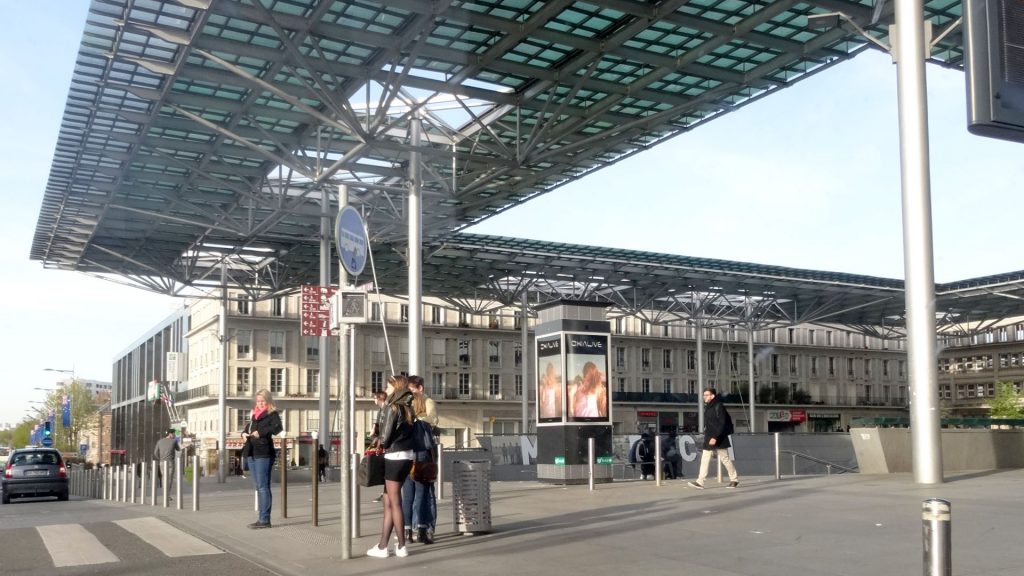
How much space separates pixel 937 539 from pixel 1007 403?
90770 mm

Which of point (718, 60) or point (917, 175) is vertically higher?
point (718, 60)

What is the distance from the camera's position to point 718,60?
25.4m

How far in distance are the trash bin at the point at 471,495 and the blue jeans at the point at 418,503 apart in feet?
1.18

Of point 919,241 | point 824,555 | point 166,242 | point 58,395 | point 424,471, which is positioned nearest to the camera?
point 824,555

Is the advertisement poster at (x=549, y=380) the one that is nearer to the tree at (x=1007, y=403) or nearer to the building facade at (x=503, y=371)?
the building facade at (x=503, y=371)

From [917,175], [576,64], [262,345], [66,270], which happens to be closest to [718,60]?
[576,64]

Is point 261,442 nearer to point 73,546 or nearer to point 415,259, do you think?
point 73,546

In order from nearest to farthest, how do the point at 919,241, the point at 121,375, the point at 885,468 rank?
the point at 919,241
the point at 885,468
the point at 121,375

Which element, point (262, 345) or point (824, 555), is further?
point (262, 345)

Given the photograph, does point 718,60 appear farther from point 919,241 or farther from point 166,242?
point 166,242

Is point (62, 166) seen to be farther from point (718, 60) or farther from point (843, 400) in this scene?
point (843, 400)

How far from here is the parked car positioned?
30.7 metres

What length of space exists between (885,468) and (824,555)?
11487 mm

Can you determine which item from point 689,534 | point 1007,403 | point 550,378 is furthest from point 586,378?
point 1007,403
